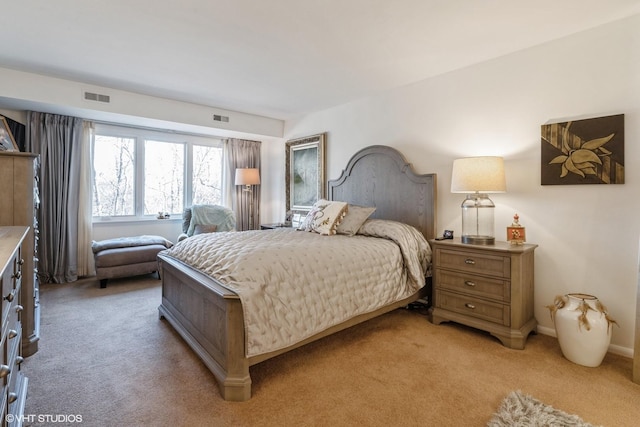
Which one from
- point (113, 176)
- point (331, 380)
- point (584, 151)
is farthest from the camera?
point (113, 176)

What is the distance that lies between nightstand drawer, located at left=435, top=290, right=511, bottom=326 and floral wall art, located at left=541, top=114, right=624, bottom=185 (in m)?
1.09

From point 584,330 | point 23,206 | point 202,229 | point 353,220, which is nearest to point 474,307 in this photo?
point 584,330

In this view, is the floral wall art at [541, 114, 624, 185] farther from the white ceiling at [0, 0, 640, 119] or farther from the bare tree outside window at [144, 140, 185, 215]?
the bare tree outside window at [144, 140, 185, 215]

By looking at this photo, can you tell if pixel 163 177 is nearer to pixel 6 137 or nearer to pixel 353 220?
pixel 6 137

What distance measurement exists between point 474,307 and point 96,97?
4.51 m

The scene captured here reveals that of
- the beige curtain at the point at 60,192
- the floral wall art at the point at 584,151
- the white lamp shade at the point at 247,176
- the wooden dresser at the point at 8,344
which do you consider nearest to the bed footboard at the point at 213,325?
the wooden dresser at the point at 8,344

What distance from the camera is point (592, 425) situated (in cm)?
154

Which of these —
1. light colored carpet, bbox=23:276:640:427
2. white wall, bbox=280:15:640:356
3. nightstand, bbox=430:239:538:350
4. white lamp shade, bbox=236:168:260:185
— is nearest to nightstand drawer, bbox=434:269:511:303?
nightstand, bbox=430:239:538:350

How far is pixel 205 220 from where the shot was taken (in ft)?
15.8

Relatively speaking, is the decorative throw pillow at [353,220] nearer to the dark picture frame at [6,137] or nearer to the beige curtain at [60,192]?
the dark picture frame at [6,137]

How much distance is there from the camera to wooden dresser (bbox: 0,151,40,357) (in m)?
2.15

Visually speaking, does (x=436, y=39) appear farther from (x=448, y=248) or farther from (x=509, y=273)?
(x=509, y=273)

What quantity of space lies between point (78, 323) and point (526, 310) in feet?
12.2

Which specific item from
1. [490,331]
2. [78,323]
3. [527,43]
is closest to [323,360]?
[490,331]
